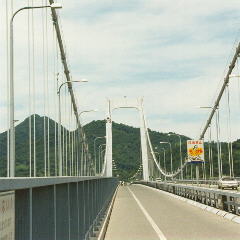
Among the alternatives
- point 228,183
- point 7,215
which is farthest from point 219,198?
point 228,183

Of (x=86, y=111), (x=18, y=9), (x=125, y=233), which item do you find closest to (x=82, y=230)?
(x=125, y=233)

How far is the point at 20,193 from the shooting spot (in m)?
4.53

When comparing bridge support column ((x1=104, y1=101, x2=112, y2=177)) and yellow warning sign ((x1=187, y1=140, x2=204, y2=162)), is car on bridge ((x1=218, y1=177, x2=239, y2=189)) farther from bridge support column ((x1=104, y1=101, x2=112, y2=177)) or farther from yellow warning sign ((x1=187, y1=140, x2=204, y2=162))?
bridge support column ((x1=104, y1=101, x2=112, y2=177))

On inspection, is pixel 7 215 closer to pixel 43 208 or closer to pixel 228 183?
pixel 43 208

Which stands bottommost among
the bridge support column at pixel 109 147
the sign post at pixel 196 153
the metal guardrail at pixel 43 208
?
the metal guardrail at pixel 43 208

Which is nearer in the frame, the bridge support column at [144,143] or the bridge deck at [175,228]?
the bridge deck at [175,228]

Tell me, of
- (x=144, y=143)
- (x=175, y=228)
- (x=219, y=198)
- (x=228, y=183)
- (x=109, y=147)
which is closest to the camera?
(x=175, y=228)

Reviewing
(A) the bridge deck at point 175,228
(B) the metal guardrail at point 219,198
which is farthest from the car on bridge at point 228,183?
(A) the bridge deck at point 175,228

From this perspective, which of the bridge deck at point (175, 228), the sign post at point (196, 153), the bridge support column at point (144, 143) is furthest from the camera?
the bridge support column at point (144, 143)

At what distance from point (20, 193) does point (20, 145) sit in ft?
91.4

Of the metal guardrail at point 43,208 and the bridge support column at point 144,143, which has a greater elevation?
the bridge support column at point 144,143

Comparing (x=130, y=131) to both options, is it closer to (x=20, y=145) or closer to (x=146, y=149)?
(x=146, y=149)

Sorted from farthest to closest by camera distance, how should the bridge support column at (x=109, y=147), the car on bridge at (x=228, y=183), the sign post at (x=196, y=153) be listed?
the bridge support column at (x=109, y=147)
the car on bridge at (x=228, y=183)
the sign post at (x=196, y=153)

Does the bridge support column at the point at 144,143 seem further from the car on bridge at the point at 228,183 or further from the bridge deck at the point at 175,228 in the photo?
the bridge deck at the point at 175,228
